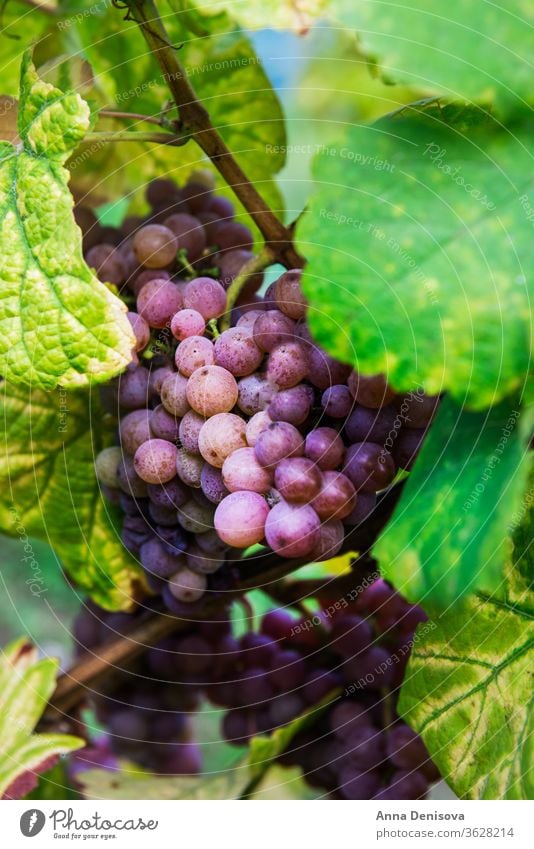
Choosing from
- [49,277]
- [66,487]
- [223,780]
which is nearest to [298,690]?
[223,780]

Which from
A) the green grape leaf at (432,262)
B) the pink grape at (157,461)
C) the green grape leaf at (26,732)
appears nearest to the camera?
the green grape leaf at (432,262)

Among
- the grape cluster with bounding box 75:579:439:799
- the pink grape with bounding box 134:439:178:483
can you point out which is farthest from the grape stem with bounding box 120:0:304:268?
the grape cluster with bounding box 75:579:439:799

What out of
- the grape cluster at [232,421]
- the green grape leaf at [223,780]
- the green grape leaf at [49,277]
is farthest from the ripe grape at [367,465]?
the green grape leaf at [223,780]

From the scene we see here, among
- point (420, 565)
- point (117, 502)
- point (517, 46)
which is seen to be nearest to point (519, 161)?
point (517, 46)

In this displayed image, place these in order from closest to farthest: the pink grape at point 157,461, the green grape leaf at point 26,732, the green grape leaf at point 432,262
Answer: the green grape leaf at point 432,262 → the pink grape at point 157,461 → the green grape leaf at point 26,732

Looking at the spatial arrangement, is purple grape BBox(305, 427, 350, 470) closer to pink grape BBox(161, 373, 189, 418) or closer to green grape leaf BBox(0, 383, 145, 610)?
pink grape BBox(161, 373, 189, 418)

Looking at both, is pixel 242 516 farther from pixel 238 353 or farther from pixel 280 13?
pixel 280 13
